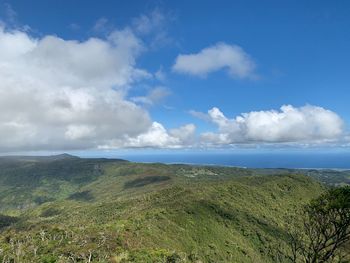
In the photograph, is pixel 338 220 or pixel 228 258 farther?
pixel 228 258

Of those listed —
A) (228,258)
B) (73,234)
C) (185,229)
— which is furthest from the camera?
(185,229)

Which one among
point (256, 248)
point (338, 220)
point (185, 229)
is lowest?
point (256, 248)

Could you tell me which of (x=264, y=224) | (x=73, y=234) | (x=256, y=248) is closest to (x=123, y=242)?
(x=73, y=234)

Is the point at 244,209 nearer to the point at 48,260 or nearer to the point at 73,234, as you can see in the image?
the point at 73,234

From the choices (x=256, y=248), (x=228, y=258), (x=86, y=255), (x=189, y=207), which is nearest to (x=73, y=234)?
(x=86, y=255)

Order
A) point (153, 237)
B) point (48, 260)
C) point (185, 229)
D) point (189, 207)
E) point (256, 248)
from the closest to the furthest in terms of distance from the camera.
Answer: point (48, 260), point (153, 237), point (185, 229), point (256, 248), point (189, 207)

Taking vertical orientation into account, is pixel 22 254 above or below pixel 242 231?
above

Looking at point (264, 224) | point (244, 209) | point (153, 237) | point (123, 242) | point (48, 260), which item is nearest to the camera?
point (48, 260)

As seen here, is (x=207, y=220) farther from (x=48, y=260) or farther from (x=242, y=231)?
(x=48, y=260)

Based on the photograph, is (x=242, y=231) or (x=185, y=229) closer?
(x=185, y=229)
